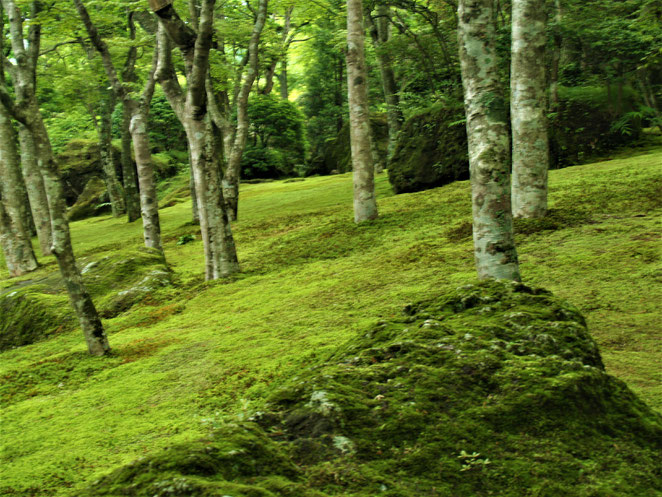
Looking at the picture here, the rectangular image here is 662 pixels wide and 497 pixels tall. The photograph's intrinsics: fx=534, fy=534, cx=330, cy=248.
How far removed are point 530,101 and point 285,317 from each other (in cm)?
536

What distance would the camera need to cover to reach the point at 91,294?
1031 centimetres

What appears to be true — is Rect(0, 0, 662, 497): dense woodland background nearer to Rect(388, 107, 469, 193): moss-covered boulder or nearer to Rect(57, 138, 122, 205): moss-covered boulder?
Rect(388, 107, 469, 193): moss-covered boulder

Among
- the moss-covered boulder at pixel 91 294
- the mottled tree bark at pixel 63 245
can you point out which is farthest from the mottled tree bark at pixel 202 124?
the mottled tree bark at pixel 63 245

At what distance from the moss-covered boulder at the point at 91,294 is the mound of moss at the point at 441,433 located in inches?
307

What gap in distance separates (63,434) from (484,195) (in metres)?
4.49

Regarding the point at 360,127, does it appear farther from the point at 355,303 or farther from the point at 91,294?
the point at 91,294

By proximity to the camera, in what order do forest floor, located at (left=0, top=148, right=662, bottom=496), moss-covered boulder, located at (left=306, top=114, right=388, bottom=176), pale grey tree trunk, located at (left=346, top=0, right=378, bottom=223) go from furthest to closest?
moss-covered boulder, located at (left=306, top=114, right=388, bottom=176) < pale grey tree trunk, located at (left=346, top=0, right=378, bottom=223) < forest floor, located at (left=0, top=148, right=662, bottom=496)

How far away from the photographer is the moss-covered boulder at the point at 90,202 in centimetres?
2798

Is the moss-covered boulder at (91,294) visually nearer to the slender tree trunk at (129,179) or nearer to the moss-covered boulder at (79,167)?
the slender tree trunk at (129,179)

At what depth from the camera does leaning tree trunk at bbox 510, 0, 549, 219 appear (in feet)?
28.2

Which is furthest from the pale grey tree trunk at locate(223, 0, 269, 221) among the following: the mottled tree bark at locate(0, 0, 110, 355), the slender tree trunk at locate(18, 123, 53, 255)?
the mottled tree bark at locate(0, 0, 110, 355)

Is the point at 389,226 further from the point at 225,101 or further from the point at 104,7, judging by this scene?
the point at 225,101

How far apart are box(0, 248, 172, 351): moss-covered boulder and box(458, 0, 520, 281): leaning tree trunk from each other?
6.90 m

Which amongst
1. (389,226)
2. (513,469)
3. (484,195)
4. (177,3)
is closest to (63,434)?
(513,469)
